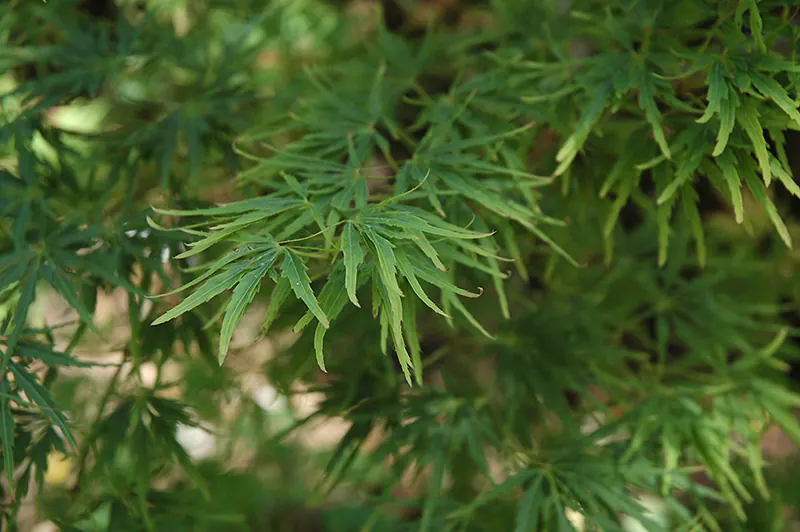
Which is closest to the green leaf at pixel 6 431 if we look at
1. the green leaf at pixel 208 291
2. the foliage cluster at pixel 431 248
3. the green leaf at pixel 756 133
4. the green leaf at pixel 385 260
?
the foliage cluster at pixel 431 248

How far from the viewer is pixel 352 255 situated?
443mm

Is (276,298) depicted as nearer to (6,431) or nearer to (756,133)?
(6,431)

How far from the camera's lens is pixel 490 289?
92 centimetres

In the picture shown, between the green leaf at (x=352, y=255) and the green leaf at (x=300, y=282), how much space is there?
21 mm

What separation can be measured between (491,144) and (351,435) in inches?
12.2

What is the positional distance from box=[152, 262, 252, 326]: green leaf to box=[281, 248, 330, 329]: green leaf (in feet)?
0.08

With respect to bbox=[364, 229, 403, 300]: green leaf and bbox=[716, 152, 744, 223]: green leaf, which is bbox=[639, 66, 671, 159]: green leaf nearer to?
bbox=[716, 152, 744, 223]: green leaf

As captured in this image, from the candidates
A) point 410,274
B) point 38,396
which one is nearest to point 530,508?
point 410,274

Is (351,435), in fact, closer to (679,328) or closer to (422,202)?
(422,202)

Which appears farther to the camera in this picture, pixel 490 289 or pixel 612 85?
pixel 490 289

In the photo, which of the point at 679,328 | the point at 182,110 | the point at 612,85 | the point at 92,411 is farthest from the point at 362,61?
the point at 92,411

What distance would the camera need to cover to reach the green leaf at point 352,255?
43cm

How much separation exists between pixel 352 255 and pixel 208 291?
0.29 ft

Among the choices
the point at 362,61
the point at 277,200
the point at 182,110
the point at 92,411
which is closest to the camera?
the point at 277,200
